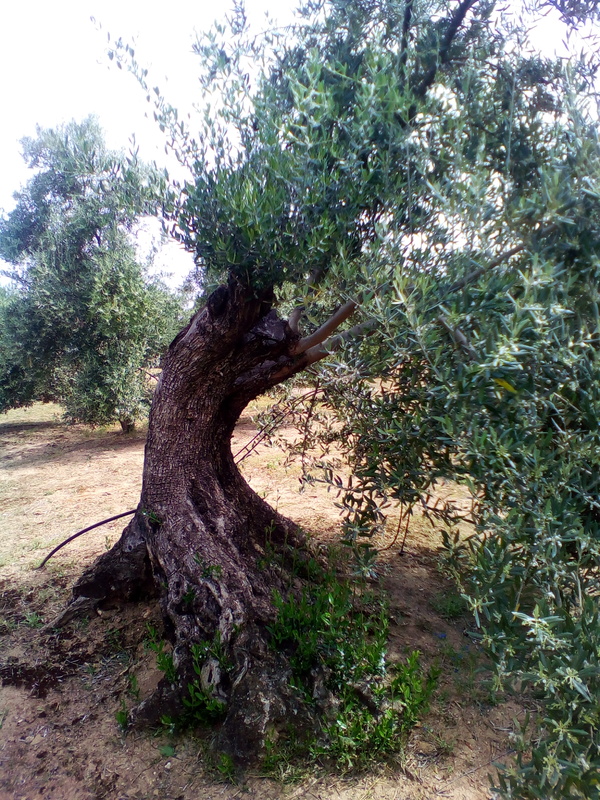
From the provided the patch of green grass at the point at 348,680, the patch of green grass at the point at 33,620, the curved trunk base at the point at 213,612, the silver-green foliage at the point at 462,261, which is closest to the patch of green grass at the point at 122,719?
the curved trunk base at the point at 213,612

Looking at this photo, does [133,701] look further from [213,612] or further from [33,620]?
[33,620]

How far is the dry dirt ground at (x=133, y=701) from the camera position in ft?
Answer: 8.94

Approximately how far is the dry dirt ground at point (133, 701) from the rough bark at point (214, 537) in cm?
23

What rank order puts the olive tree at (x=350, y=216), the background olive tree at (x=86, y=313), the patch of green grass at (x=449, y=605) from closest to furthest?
the olive tree at (x=350, y=216) → the patch of green grass at (x=449, y=605) → the background olive tree at (x=86, y=313)

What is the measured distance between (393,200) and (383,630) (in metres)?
2.50

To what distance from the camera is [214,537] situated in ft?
12.7

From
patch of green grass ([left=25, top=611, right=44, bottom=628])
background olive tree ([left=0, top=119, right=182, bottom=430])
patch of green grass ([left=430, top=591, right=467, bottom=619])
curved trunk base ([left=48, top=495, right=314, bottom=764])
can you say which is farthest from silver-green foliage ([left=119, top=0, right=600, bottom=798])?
background olive tree ([left=0, top=119, right=182, bottom=430])

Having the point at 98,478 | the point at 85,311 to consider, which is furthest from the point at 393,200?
the point at 85,311

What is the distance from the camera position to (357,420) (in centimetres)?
289

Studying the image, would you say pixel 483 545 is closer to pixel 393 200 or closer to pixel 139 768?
pixel 393 200

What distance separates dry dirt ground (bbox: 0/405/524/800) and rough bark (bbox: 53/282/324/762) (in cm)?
23

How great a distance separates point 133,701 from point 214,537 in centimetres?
115

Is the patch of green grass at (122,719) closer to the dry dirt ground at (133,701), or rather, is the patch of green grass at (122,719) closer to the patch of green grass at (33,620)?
the dry dirt ground at (133,701)

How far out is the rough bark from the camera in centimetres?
306
